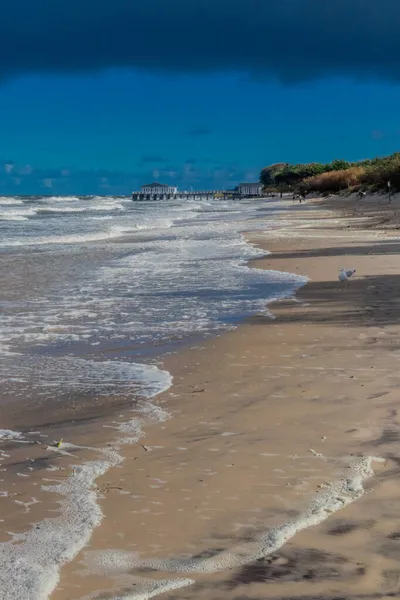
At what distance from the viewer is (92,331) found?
1070 centimetres

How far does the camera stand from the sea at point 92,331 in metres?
4.04

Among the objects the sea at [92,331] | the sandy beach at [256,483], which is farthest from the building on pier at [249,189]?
the sandy beach at [256,483]

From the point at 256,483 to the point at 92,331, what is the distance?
6339mm

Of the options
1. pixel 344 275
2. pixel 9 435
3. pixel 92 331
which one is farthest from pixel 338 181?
pixel 9 435

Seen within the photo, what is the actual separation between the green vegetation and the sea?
1678 inches

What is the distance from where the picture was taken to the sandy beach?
11.6 feet

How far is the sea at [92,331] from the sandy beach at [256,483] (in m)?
0.16

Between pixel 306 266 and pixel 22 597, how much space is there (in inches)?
630

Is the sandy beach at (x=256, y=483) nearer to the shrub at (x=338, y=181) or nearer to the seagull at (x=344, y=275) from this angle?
the seagull at (x=344, y=275)

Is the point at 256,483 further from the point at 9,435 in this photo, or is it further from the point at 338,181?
the point at 338,181

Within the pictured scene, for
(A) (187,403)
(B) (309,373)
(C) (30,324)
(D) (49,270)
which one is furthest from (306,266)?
(A) (187,403)

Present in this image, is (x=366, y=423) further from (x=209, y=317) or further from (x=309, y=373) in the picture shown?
(x=209, y=317)

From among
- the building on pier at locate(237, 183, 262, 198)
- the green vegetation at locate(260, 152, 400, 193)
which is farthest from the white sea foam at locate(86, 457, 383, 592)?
the building on pier at locate(237, 183, 262, 198)

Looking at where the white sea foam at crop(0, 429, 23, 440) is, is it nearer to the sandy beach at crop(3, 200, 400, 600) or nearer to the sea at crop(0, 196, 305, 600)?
the sea at crop(0, 196, 305, 600)
